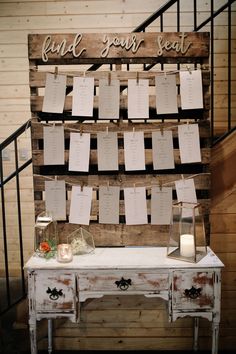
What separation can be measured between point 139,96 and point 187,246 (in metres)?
0.94

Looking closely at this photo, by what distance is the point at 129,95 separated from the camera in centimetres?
249

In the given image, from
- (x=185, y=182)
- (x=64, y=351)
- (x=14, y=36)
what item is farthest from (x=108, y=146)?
(x=14, y=36)

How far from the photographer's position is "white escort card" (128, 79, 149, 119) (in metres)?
2.49

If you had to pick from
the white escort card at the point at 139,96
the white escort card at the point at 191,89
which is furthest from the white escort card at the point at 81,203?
the white escort card at the point at 191,89

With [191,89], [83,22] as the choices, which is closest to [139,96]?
[191,89]

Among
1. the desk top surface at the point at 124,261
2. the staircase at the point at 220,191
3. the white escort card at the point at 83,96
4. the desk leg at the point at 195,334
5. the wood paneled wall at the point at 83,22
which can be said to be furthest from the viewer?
the wood paneled wall at the point at 83,22

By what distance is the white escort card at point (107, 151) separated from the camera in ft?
8.28

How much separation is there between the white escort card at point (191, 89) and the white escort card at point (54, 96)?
2.38ft

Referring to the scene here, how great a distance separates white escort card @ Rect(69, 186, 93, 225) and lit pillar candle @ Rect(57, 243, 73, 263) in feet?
0.96

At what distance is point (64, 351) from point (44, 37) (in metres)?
2.25

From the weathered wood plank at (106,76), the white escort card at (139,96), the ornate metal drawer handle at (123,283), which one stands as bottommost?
the ornate metal drawer handle at (123,283)

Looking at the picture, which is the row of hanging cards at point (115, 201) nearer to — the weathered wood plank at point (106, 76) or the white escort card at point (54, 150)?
the white escort card at point (54, 150)

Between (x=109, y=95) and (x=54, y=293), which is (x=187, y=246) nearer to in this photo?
(x=54, y=293)

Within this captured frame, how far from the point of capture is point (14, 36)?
3.92m
